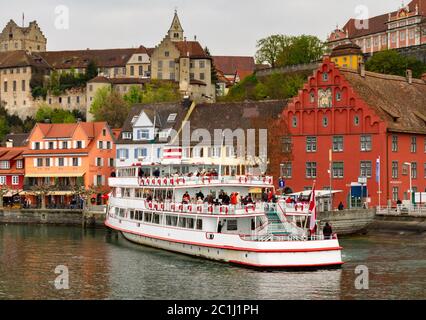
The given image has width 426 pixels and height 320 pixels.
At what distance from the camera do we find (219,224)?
55.7m

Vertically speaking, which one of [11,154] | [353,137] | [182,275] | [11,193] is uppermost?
[353,137]

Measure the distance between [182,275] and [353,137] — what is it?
39.1 meters

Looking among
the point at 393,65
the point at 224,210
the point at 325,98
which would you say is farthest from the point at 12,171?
the point at 224,210

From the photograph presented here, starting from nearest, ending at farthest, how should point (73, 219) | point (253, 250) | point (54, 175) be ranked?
1. point (253, 250)
2. point (73, 219)
3. point (54, 175)

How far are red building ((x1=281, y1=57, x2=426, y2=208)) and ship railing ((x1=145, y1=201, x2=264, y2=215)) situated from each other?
2436cm

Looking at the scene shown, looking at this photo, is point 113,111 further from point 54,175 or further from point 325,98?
point 325,98

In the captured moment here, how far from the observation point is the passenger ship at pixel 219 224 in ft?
164

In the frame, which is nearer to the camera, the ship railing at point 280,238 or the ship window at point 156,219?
the ship railing at point 280,238

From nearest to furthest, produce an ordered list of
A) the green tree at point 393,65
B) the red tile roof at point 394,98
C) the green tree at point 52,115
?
1. the red tile roof at point 394,98
2. the green tree at point 393,65
3. the green tree at point 52,115

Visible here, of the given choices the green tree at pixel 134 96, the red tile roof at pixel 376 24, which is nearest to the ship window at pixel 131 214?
the green tree at pixel 134 96

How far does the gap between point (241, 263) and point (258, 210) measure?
3.75 meters

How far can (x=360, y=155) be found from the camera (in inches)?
3324

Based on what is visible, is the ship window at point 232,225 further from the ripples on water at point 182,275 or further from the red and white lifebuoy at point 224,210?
the ripples on water at point 182,275

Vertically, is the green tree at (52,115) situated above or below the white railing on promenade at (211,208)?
above
